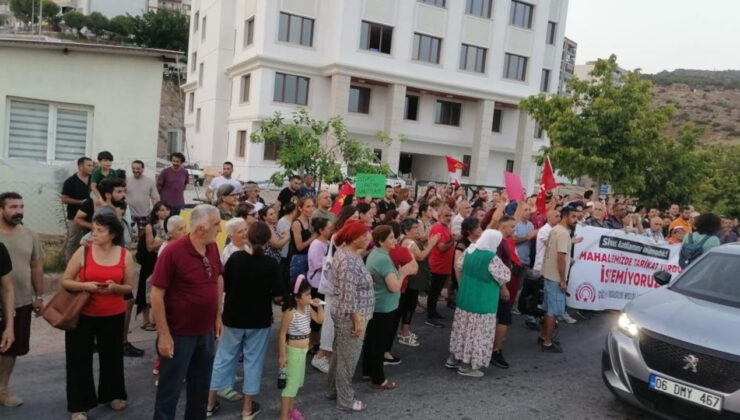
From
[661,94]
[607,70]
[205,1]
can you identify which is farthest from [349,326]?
[661,94]

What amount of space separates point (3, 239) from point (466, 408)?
4.44 metres

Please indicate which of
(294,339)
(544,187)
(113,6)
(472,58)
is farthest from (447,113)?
(113,6)

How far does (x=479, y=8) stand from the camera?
32344mm

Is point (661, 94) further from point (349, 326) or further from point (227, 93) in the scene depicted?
point (349, 326)

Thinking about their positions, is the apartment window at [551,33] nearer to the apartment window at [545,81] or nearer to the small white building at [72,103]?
the apartment window at [545,81]

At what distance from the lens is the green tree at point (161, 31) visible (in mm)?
51688

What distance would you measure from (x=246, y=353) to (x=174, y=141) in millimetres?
39805

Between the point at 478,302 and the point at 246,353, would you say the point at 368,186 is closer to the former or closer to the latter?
the point at 478,302

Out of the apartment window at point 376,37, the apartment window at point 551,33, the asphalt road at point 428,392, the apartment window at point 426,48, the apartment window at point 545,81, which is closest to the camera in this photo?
the asphalt road at point 428,392

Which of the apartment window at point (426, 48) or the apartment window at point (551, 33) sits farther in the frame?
the apartment window at point (551, 33)

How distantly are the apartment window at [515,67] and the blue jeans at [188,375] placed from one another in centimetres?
3202

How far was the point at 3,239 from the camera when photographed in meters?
4.57

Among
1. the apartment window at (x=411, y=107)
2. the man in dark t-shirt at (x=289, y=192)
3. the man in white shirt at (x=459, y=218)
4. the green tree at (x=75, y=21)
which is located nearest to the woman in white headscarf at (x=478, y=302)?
the man in white shirt at (x=459, y=218)

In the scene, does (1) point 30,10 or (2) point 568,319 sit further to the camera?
(1) point 30,10
